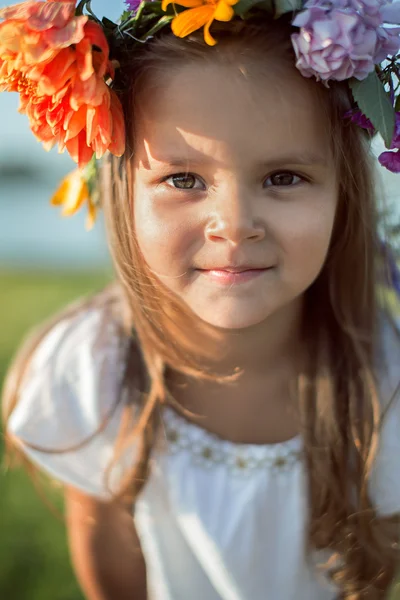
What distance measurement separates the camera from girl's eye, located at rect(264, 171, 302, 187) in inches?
55.3

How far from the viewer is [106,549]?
6.29 feet

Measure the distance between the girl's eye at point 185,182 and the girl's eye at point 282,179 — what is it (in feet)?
0.43

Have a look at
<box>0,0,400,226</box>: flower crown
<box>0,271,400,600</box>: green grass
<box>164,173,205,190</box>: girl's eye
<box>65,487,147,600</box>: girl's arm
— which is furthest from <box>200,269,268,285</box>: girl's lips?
<box>0,271,400,600</box>: green grass

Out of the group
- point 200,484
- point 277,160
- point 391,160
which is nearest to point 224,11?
point 277,160

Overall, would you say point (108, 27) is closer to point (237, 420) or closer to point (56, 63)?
point (56, 63)

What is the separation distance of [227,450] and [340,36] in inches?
38.4

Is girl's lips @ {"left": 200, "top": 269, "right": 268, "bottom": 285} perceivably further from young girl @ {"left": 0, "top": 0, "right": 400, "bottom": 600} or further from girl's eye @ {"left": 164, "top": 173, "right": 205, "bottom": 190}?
girl's eye @ {"left": 164, "top": 173, "right": 205, "bottom": 190}

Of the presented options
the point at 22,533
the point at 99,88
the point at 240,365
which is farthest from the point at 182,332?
the point at 22,533

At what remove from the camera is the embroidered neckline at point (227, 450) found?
1.76 metres

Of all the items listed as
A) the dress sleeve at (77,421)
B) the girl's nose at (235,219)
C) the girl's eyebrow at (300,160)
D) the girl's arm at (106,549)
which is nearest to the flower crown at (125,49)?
the girl's eyebrow at (300,160)

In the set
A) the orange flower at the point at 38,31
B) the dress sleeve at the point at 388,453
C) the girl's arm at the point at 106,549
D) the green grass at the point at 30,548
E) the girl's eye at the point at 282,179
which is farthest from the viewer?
the green grass at the point at 30,548

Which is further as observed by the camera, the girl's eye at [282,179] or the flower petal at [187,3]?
the girl's eye at [282,179]

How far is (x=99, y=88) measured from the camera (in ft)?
4.34

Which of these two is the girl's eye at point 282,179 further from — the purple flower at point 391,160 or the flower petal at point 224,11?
the flower petal at point 224,11
